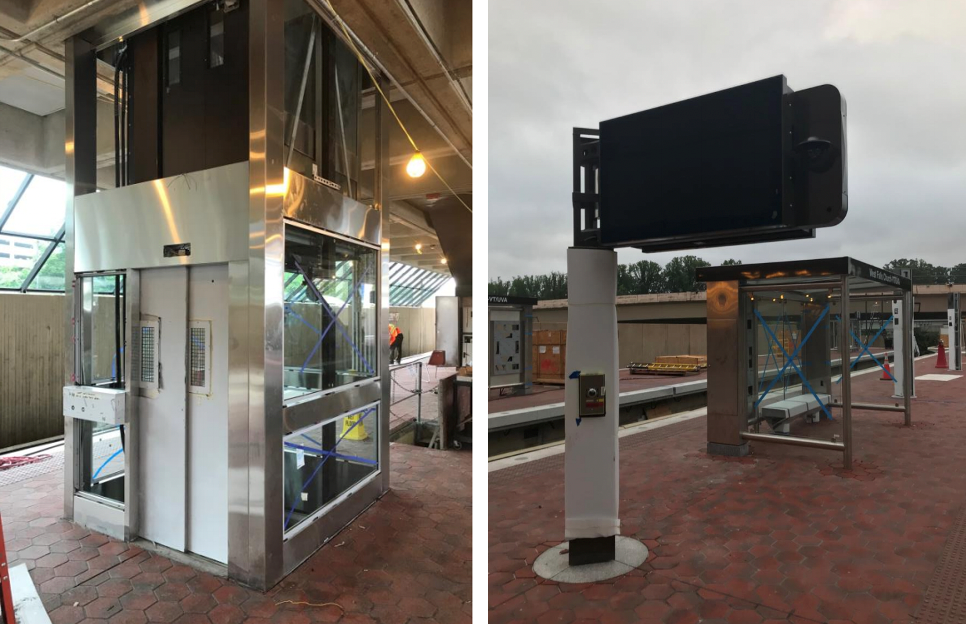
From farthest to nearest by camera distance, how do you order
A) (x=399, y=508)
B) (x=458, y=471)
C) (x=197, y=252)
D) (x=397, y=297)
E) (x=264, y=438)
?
(x=397, y=297)
(x=458, y=471)
(x=399, y=508)
(x=197, y=252)
(x=264, y=438)

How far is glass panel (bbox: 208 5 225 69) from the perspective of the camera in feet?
10.1

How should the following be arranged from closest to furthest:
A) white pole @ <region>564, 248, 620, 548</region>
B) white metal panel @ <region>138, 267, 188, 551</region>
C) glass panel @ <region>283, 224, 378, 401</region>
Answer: white pole @ <region>564, 248, 620, 548</region> → white metal panel @ <region>138, 267, 188, 551</region> → glass panel @ <region>283, 224, 378, 401</region>

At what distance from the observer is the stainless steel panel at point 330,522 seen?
274 cm

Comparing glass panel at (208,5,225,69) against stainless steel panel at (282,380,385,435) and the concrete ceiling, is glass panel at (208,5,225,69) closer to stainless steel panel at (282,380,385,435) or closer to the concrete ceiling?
the concrete ceiling

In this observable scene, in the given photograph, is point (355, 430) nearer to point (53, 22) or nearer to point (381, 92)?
point (381, 92)

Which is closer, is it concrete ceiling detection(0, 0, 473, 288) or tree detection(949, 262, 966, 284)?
concrete ceiling detection(0, 0, 473, 288)

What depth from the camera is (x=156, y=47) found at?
10.8 feet

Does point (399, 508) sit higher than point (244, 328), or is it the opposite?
point (244, 328)

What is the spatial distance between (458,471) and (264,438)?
2.20 metres

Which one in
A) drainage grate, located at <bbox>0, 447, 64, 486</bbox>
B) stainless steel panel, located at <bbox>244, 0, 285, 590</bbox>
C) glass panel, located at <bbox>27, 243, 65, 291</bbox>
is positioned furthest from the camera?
glass panel, located at <bbox>27, 243, 65, 291</bbox>

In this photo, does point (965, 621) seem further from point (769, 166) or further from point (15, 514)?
point (15, 514)

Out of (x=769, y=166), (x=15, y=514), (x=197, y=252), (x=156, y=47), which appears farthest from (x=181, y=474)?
(x=769, y=166)

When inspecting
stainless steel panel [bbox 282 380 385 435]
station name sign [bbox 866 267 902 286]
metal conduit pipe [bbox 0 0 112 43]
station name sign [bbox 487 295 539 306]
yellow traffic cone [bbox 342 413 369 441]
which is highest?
metal conduit pipe [bbox 0 0 112 43]

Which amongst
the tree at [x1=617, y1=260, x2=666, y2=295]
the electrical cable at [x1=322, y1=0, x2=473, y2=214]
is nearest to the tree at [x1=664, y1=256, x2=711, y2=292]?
the tree at [x1=617, y1=260, x2=666, y2=295]
